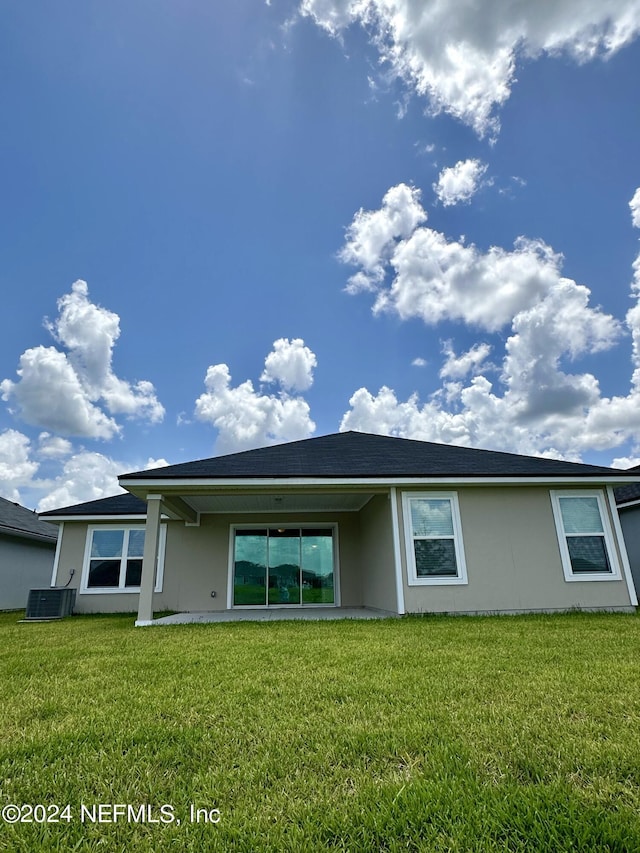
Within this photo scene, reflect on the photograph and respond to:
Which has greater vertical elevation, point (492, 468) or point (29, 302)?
point (29, 302)

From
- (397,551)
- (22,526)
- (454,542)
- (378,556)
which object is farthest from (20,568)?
(454,542)

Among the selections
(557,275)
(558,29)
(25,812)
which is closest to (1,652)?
(25,812)

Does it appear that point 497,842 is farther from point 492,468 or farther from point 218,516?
point 218,516

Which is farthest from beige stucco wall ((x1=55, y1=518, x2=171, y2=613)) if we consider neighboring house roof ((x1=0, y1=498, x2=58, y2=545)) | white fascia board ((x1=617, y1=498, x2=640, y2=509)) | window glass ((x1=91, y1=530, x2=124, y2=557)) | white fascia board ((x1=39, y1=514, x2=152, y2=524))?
white fascia board ((x1=617, y1=498, x2=640, y2=509))

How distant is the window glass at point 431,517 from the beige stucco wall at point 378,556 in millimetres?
540

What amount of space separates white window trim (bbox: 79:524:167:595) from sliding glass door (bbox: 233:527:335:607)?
6.30 feet

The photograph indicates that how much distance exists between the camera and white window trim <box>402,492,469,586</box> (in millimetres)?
8445

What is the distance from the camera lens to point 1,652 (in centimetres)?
548

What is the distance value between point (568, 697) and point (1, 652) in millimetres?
6336

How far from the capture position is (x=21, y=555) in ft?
47.8

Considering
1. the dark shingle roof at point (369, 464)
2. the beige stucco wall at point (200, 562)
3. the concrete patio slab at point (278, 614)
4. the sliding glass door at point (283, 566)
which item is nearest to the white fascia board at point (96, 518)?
the beige stucco wall at point (200, 562)

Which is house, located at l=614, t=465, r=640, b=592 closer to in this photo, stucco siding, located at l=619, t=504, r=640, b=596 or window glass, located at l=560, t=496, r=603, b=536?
stucco siding, located at l=619, t=504, r=640, b=596

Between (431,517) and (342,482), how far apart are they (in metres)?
1.98

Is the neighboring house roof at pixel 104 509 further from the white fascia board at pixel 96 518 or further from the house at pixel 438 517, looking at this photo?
the house at pixel 438 517
